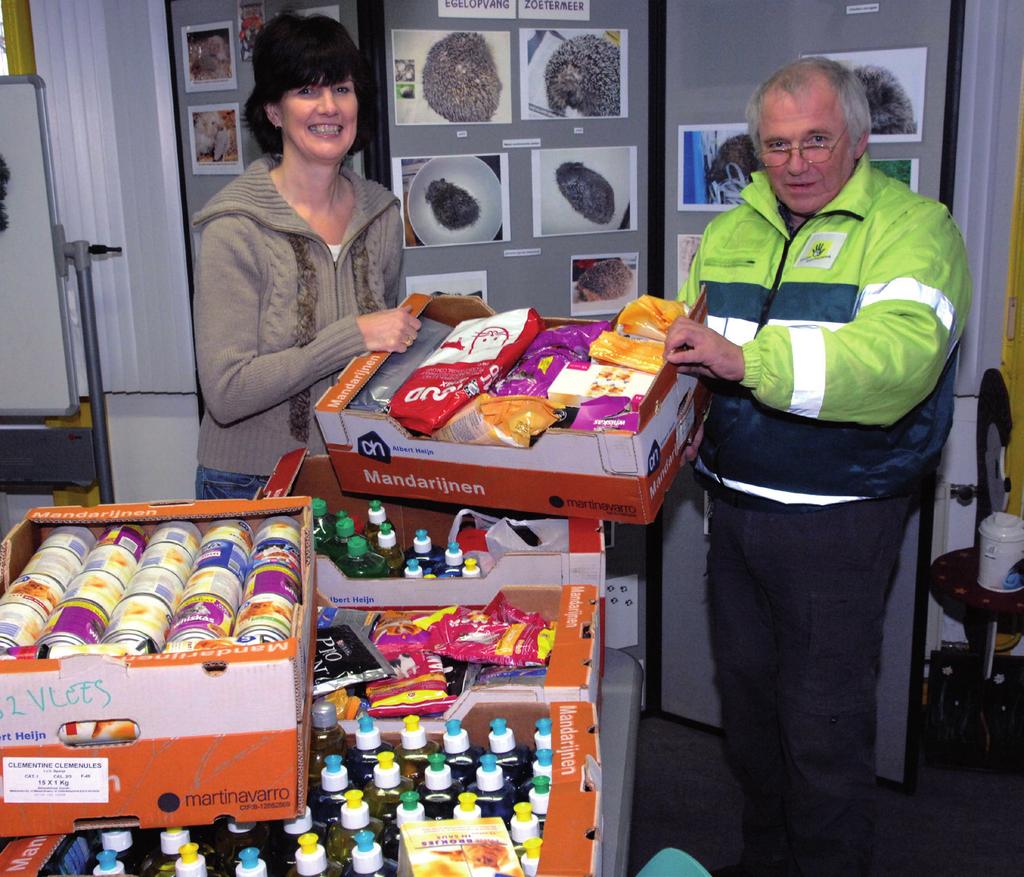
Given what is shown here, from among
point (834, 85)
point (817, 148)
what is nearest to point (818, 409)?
point (817, 148)

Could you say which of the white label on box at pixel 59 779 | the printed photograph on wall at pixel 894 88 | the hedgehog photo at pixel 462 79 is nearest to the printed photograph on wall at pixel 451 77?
the hedgehog photo at pixel 462 79

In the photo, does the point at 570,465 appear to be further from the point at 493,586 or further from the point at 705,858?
the point at 705,858

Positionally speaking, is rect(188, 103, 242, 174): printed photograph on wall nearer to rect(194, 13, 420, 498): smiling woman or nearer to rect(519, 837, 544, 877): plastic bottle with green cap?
rect(194, 13, 420, 498): smiling woman

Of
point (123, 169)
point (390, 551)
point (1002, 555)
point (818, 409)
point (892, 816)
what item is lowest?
point (892, 816)

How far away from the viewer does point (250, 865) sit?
1.16 meters

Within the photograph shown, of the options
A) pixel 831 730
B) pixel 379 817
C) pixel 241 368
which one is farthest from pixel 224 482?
pixel 831 730

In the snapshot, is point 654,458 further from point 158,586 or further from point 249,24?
point 249,24

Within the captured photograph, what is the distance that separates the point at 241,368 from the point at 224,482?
1.03ft

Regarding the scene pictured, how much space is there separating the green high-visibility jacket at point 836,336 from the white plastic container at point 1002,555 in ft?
3.37

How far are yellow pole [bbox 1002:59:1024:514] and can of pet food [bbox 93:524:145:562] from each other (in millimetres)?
2569

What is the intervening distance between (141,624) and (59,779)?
0.59ft

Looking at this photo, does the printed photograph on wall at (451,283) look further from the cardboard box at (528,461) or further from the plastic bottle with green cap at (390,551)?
the plastic bottle with green cap at (390,551)

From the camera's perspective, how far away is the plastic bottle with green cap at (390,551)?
73.0 inches

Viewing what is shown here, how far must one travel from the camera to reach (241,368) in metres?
2.03
